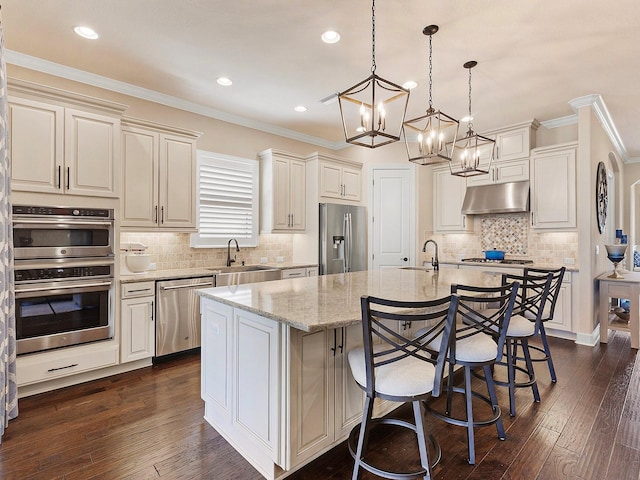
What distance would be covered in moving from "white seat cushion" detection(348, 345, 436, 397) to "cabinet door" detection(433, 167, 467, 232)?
4181 mm

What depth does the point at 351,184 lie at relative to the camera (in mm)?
5461

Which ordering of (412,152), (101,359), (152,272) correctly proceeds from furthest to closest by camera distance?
(412,152) → (152,272) → (101,359)

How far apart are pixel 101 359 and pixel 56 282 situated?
31.3 inches

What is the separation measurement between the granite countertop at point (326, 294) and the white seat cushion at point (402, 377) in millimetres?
295

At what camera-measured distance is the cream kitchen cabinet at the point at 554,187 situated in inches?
169

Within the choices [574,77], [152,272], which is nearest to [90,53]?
[152,272]

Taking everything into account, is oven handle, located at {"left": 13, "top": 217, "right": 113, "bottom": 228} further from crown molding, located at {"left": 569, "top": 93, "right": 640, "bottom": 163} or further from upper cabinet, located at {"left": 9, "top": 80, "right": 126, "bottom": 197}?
crown molding, located at {"left": 569, "top": 93, "right": 640, "bottom": 163}

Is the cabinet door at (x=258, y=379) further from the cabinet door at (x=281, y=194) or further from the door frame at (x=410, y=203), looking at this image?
the door frame at (x=410, y=203)

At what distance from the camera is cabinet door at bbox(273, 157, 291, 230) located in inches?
189

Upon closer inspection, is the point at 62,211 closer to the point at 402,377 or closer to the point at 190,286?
the point at 190,286

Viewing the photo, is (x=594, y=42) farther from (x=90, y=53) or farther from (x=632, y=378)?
(x=90, y=53)

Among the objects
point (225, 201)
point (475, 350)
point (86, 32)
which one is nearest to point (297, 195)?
point (225, 201)

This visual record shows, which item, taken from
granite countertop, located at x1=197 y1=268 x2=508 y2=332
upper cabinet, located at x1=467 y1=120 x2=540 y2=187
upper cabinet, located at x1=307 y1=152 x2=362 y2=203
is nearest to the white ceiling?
upper cabinet, located at x1=467 y1=120 x2=540 y2=187

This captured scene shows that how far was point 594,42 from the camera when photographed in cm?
287
